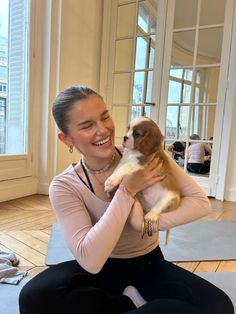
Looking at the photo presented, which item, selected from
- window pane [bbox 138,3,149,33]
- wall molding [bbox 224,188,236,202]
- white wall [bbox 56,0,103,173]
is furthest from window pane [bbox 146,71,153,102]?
wall molding [bbox 224,188,236,202]

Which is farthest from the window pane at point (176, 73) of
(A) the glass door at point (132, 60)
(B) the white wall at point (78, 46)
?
(B) the white wall at point (78, 46)

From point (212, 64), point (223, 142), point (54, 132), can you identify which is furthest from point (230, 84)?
point (54, 132)

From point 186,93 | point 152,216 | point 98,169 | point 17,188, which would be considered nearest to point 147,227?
point 152,216

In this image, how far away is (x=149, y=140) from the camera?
2.93 feet

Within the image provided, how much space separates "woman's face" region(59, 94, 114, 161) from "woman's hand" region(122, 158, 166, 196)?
0.12 m

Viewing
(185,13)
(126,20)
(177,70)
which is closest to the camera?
(185,13)

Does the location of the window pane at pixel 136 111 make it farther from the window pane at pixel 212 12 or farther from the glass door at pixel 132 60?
the window pane at pixel 212 12

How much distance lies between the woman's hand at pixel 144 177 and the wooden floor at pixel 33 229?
764 millimetres

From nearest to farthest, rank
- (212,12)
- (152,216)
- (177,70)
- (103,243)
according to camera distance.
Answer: (103,243), (152,216), (212,12), (177,70)

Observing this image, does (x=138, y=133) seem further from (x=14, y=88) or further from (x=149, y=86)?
(x=149, y=86)

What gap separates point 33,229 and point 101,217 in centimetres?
118

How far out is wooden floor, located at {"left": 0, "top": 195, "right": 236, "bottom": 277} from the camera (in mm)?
1451

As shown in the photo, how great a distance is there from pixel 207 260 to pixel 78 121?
1121 millimetres

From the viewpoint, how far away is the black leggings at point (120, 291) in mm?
766
